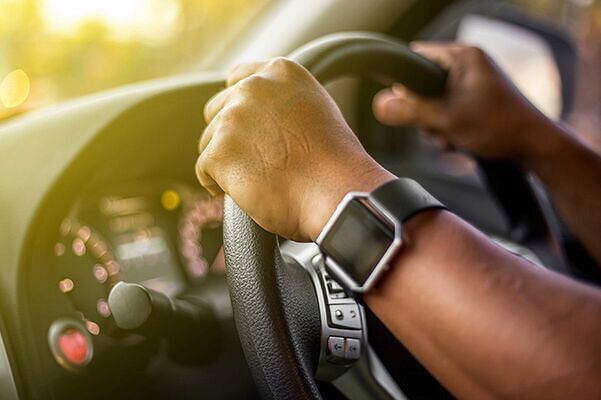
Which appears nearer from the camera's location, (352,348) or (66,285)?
(352,348)

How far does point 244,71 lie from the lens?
0.98 meters

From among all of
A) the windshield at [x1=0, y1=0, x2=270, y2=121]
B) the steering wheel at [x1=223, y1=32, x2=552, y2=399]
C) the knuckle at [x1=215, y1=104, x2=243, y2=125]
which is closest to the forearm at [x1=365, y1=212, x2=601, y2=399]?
the steering wheel at [x1=223, y1=32, x2=552, y2=399]

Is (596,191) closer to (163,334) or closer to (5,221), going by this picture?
(163,334)

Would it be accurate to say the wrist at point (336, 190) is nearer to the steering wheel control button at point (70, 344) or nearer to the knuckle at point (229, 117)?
the knuckle at point (229, 117)

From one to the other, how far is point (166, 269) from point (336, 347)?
461mm

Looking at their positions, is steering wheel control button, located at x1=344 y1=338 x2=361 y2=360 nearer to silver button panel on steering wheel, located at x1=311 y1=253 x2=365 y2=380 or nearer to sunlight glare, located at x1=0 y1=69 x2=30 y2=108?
silver button panel on steering wheel, located at x1=311 y1=253 x2=365 y2=380

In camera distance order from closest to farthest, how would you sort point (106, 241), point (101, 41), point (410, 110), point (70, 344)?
point (70, 344) → point (106, 241) → point (410, 110) → point (101, 41)

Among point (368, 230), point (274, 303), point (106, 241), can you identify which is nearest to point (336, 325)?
point (274, 303)

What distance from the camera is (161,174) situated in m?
1.43

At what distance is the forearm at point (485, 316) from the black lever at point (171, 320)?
13.2 inches

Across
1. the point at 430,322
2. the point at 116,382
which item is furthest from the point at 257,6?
the point at 430,322

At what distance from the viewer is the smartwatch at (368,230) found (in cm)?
80

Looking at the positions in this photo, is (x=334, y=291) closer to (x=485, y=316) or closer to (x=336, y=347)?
(x=336, y=347)

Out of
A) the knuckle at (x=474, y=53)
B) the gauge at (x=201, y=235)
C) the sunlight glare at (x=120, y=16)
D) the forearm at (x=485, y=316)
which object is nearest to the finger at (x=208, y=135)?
the forearm at (x=485, y=316)
